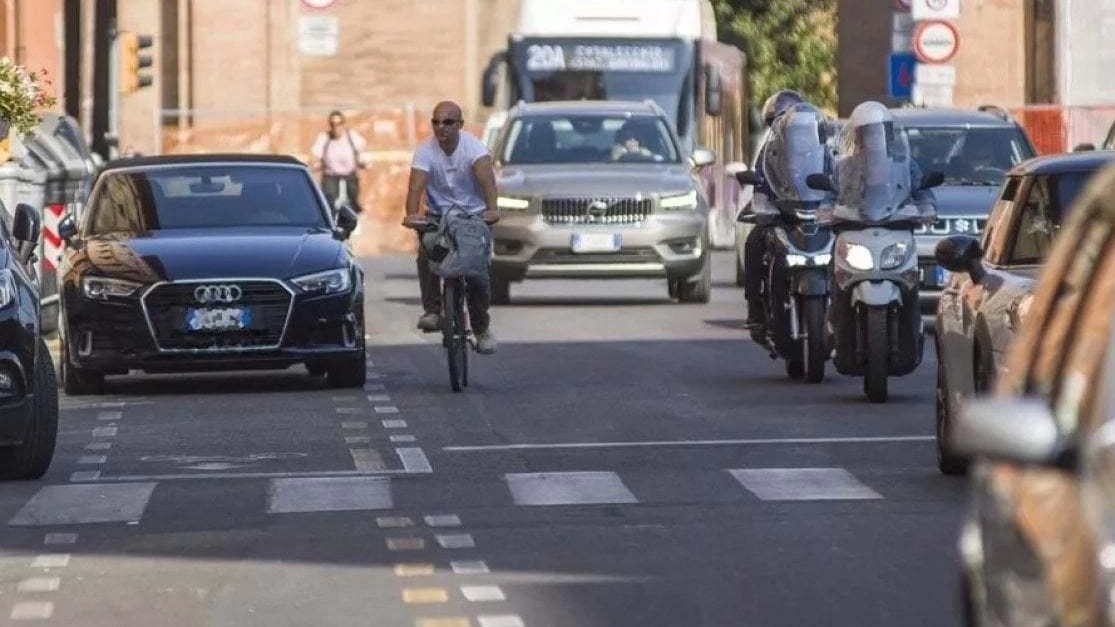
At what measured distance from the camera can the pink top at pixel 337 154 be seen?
43594 millimetres

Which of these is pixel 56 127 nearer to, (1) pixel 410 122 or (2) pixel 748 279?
(2) pixel 748 279

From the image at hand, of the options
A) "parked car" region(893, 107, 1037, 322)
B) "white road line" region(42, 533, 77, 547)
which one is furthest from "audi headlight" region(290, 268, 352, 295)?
"white road line" region(42, 533, 77, 547)

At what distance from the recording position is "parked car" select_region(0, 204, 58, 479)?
14.5 m

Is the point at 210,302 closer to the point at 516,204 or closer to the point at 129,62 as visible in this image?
the point at 516,204

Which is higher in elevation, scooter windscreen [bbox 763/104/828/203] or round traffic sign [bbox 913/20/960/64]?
round traffic sign [bbox 913/20/960/64]

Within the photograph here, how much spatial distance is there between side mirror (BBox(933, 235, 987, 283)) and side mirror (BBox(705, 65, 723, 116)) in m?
24.8

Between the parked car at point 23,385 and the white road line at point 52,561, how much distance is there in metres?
2.68

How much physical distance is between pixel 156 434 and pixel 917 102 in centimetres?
1933

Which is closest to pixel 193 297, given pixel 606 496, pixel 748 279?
pixel 748 279

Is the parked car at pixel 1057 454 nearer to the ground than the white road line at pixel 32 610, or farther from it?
farther from it

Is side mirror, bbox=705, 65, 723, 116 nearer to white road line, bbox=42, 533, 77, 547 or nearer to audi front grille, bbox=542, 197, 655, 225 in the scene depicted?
audi front grille, bbox=542, 197, 655, 225

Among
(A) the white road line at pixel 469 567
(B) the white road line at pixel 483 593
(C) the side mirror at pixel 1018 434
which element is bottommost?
(A) the white road line at pixel 469 567

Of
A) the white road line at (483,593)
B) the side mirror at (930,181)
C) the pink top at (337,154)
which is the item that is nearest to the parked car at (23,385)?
the white road line at (483,593)

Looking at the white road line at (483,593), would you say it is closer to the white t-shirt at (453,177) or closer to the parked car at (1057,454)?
the parked car at (1057,454)
